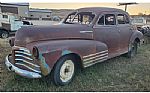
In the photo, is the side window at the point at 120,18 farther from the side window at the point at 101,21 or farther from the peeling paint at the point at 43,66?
the peeling paint at the point at 43,66

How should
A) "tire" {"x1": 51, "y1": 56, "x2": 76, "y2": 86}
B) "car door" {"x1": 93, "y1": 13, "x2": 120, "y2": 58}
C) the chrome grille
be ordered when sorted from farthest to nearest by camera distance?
"car door" {"x1": 93, "y1": 13, "x2": 120, "y2": 58} → "tire" {"x1": 51, "y1": 56, "x2": 76, "y2": 86} → the chrome grille

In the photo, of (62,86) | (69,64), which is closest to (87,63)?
(69,64)

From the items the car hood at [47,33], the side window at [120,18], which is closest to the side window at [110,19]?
the side window at [120,18]

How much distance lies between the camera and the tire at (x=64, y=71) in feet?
13.3

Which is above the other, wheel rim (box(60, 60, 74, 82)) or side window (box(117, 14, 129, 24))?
side window (box(117, 14, 129, 24))

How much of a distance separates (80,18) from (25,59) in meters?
2.25

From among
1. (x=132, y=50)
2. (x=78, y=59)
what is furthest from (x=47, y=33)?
(x=132, y=50)

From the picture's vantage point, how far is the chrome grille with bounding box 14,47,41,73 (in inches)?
152

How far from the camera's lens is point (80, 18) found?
562 centimetres

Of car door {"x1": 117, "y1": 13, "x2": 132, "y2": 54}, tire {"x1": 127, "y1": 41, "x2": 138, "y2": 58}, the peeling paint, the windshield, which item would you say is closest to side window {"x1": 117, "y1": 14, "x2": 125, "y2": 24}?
car door {"x1": 117, "y1": 13, "x2": 132, "y2": 54}

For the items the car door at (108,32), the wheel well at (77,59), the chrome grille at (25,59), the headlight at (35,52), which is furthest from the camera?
the car door at (108,32)

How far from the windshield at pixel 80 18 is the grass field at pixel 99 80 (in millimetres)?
1335

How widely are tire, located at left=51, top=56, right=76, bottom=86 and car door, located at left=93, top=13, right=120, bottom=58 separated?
1.10 meters

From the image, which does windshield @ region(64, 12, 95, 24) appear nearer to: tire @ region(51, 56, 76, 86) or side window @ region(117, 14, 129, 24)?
side window @ region(117, 14, 129, 24)
